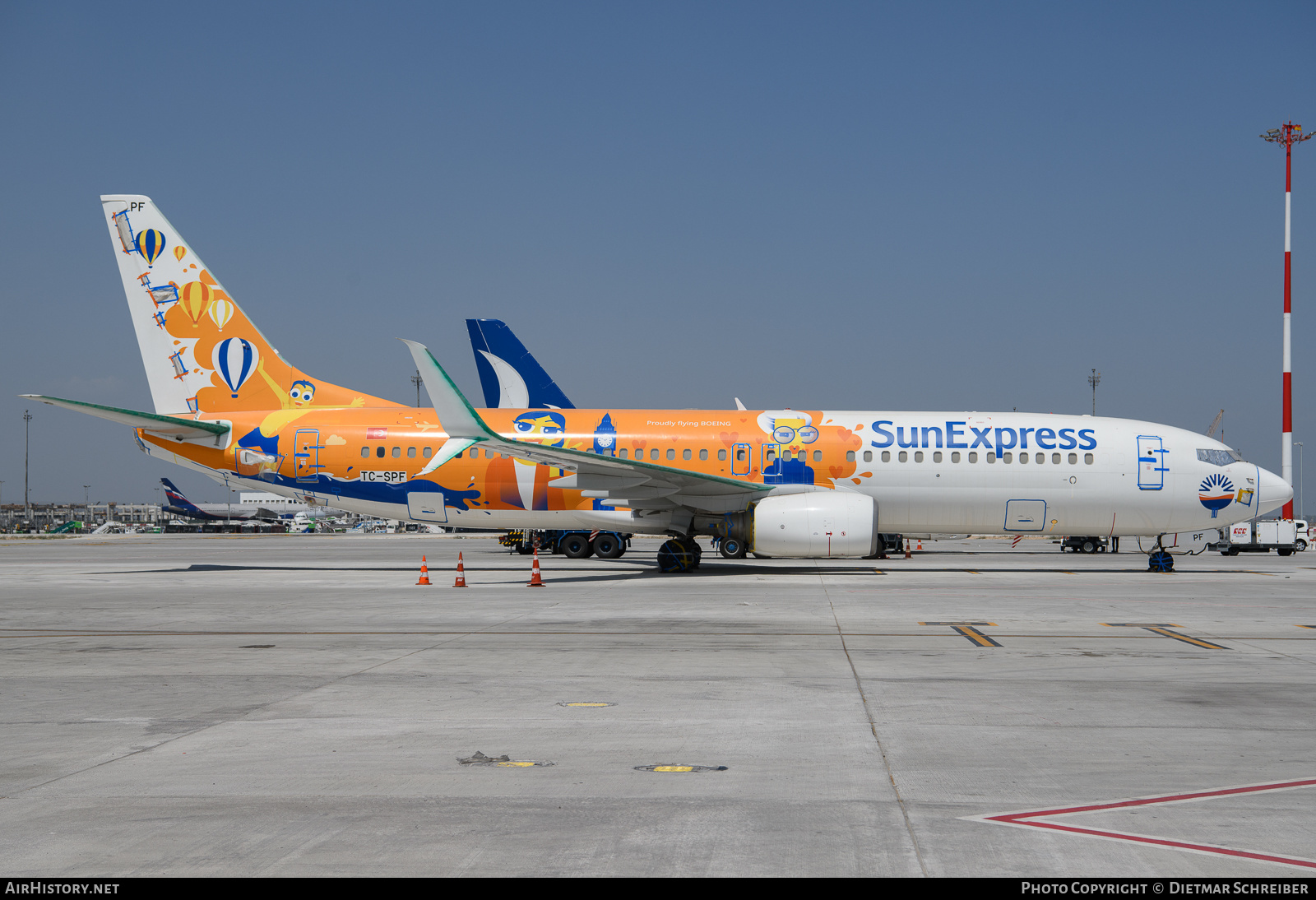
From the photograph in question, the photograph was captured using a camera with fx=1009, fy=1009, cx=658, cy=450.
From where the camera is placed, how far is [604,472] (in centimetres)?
2458

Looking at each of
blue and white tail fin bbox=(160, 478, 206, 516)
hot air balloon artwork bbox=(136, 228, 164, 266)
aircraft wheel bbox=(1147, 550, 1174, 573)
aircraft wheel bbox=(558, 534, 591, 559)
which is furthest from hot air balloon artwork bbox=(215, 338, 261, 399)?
blue and white tail fin bbox=(160, 478, 206, 516)

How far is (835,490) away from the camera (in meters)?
25.7

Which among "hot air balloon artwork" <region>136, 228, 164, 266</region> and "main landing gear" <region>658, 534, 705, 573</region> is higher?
"hot air balloon artwork" <region>136, 228, 164, 266</region>

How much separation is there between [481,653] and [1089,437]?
64.9 ft

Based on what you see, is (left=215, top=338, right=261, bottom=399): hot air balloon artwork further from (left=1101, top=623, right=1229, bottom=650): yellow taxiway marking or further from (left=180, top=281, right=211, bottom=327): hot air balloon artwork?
(left=1101, top=623, right=1229, bottom=650): yellow taxiway marking

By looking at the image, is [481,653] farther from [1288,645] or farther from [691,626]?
[1288,645]

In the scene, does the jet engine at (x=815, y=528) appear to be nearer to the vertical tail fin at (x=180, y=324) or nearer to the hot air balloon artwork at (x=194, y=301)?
the vertical tail fin at (x=180, y=324)

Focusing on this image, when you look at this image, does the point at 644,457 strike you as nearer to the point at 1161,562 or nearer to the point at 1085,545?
the point at 1161,562

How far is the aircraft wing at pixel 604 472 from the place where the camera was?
22.1 m

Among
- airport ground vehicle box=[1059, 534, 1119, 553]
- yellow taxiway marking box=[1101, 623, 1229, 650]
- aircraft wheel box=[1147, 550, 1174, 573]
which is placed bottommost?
airport ground vehicle box=[1059, 534, 1119, 553]

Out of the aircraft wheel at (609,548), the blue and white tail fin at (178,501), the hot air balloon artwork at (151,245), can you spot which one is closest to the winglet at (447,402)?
the aircraft wheel at (609,548)

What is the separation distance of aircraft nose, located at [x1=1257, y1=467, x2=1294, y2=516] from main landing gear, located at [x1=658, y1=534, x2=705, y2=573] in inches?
573

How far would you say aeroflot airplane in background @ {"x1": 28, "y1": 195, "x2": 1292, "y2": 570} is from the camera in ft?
83.8

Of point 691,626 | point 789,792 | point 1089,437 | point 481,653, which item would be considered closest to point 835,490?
point 1089,437
